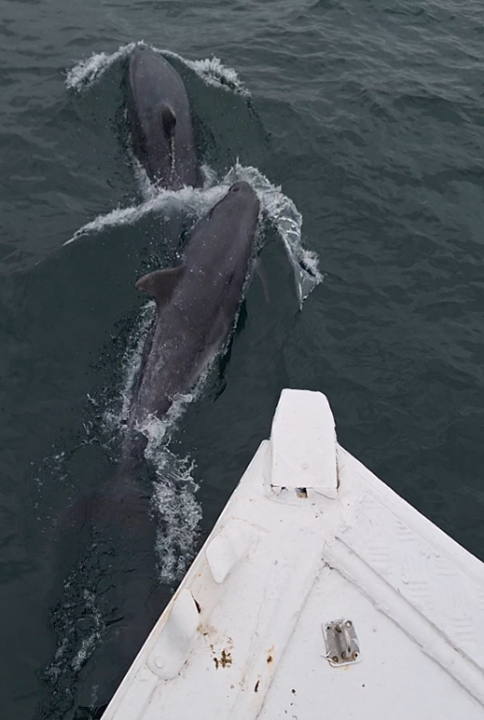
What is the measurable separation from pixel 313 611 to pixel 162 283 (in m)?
6.15

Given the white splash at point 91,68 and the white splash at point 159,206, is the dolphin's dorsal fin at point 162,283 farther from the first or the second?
the white splash at point 91,68

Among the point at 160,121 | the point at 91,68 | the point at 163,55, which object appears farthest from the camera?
the point at 163,55

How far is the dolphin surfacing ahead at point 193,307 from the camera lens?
9.52m

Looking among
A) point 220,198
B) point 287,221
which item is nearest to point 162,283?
point 220,198

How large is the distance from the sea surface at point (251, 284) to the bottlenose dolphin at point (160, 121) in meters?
0.38

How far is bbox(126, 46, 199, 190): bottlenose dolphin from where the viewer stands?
506 inches

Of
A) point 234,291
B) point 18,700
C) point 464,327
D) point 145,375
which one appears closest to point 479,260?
point 464,327

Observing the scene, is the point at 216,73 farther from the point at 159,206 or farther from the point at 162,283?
the point at 162,283

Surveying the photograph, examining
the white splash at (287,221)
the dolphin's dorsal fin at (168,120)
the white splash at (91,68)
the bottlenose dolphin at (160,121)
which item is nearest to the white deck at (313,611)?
the white splash at (287,221)

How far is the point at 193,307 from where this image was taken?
10.1 m

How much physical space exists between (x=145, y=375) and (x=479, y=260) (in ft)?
22.1

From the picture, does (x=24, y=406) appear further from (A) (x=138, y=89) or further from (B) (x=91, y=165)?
(A) (x=138, y=89)

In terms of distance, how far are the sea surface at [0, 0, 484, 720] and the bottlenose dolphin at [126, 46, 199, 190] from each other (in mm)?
379

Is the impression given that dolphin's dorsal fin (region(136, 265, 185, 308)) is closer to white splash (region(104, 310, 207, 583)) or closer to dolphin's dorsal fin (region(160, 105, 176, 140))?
A: white splash (region(104, 310, 207, 583))
